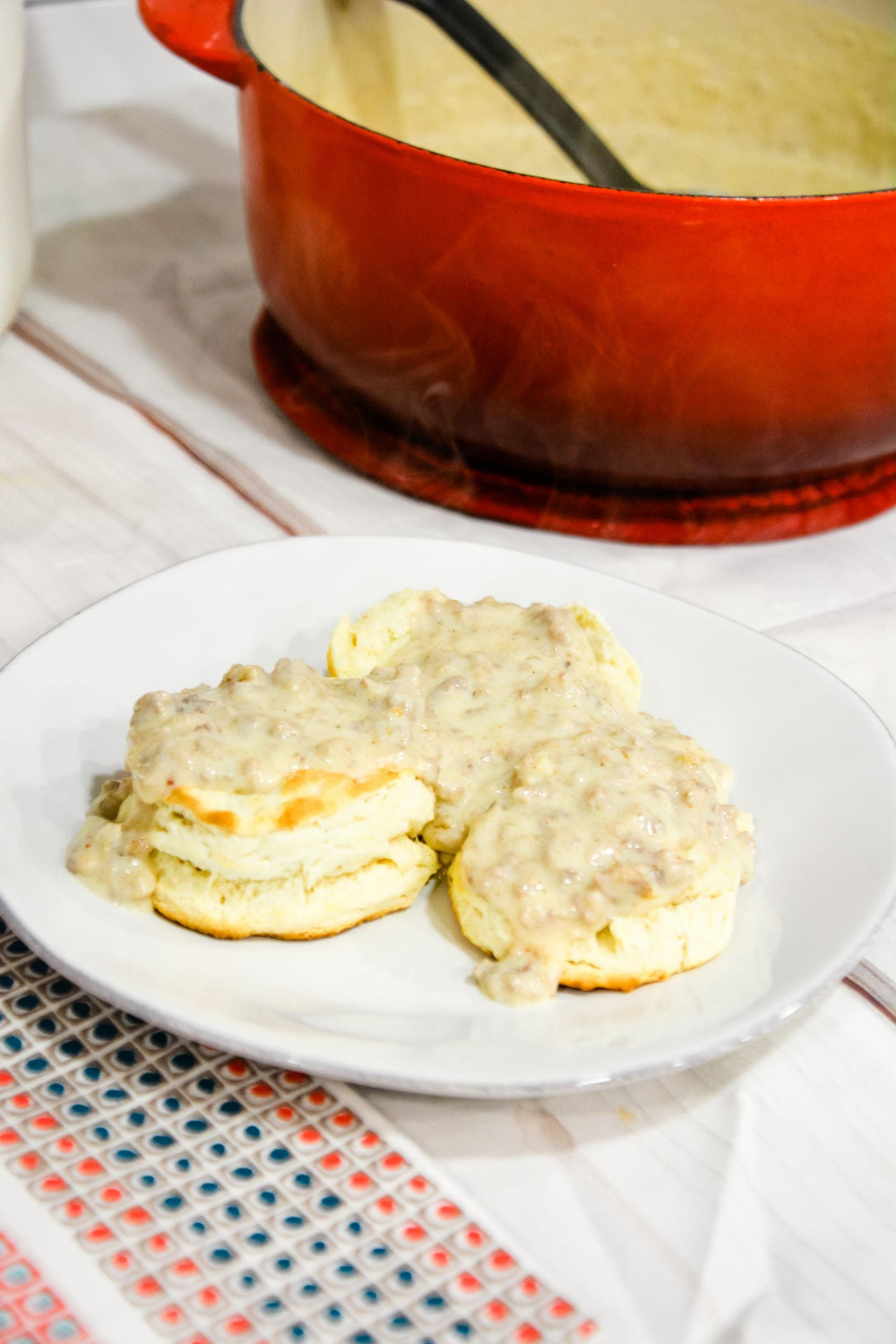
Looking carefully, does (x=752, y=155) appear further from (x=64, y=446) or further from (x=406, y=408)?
(x=64, y=446)

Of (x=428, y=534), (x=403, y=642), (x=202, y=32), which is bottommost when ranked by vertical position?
(x=428, y=534)

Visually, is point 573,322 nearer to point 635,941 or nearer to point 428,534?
point 428,534

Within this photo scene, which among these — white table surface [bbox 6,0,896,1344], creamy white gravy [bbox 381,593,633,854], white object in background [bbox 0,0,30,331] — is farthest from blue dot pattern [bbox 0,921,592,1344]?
white object in background [bbox 0,0,30,331]

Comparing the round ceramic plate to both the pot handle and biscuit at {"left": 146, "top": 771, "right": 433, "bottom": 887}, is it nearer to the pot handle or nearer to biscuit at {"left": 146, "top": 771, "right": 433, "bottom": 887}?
biscuit at {"left": 146, "top": 771, "right": 433, "bottom": 887}

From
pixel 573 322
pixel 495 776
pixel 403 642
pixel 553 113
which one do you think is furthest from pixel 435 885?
pixel 553 113

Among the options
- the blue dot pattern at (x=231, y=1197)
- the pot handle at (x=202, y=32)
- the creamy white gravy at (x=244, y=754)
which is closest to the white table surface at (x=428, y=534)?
the blue dot pattern at (x=231, y=1197)

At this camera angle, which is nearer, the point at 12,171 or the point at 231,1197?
the point at 231,1197
